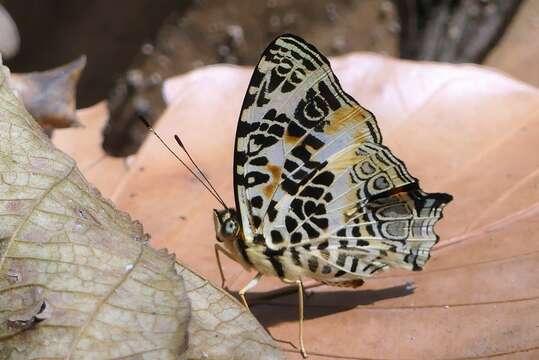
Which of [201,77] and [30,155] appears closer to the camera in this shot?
[30,155]

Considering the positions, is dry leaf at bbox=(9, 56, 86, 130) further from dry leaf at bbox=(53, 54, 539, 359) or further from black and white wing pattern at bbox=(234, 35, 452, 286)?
black and white wing pattern at bbox=(234, 35, 452, 286)

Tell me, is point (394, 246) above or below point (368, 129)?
below

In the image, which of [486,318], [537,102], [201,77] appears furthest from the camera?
[201,77]

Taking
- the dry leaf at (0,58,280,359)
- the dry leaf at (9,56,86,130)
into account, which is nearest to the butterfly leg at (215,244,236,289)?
the dry leaf at (0,58,280,359)

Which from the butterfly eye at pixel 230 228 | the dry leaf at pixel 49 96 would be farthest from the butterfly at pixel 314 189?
the dry leaf at pixel 49 96

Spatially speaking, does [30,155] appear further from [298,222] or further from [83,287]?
[298,222]

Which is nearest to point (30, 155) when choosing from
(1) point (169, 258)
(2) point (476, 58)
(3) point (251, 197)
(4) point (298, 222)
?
(1) point (169, 258)

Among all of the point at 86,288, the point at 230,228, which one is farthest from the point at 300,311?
the point at 86,288

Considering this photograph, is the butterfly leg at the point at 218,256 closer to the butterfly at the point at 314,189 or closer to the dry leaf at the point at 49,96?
the butterfly at the point at 314,189
